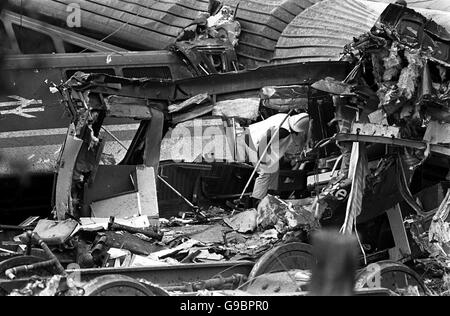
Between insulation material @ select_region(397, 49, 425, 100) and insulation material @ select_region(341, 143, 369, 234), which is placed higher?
insulation material @ select_region(397, 49, 425, 100)

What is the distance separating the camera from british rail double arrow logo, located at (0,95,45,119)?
15070 millimetres

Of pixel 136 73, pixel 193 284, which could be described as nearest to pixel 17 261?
pixel 193 284

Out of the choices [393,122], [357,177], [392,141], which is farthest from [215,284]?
[393,122]

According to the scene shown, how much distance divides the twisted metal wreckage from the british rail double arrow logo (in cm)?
210

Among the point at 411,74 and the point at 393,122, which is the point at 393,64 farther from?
the point at 393,122

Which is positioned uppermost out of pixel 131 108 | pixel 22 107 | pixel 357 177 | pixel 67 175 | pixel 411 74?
pixel 22 107

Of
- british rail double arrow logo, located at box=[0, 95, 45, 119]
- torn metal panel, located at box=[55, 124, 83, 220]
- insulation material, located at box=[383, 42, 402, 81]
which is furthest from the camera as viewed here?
british rail double arrow logo, located at box=[0, 95, 45, 119]

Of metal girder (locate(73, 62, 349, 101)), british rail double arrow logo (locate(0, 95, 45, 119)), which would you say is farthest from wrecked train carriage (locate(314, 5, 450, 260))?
british rail double arrow logo (locate(0, 95, 45, 119))

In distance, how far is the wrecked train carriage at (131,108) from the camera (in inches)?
503

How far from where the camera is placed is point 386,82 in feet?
37.4

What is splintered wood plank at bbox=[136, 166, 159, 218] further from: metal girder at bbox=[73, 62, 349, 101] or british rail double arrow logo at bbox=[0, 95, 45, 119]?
british rail double arrow logo at bbox=[0, 95, 45, 119]

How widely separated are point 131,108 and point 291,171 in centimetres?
233

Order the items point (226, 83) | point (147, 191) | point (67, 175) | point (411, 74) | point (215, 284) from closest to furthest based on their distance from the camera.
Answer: point (215, 284)
point (411, 74)
point (67, 175)
point (147, 191)
point (226, 83)

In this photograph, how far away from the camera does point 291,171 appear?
13430 millimetres
